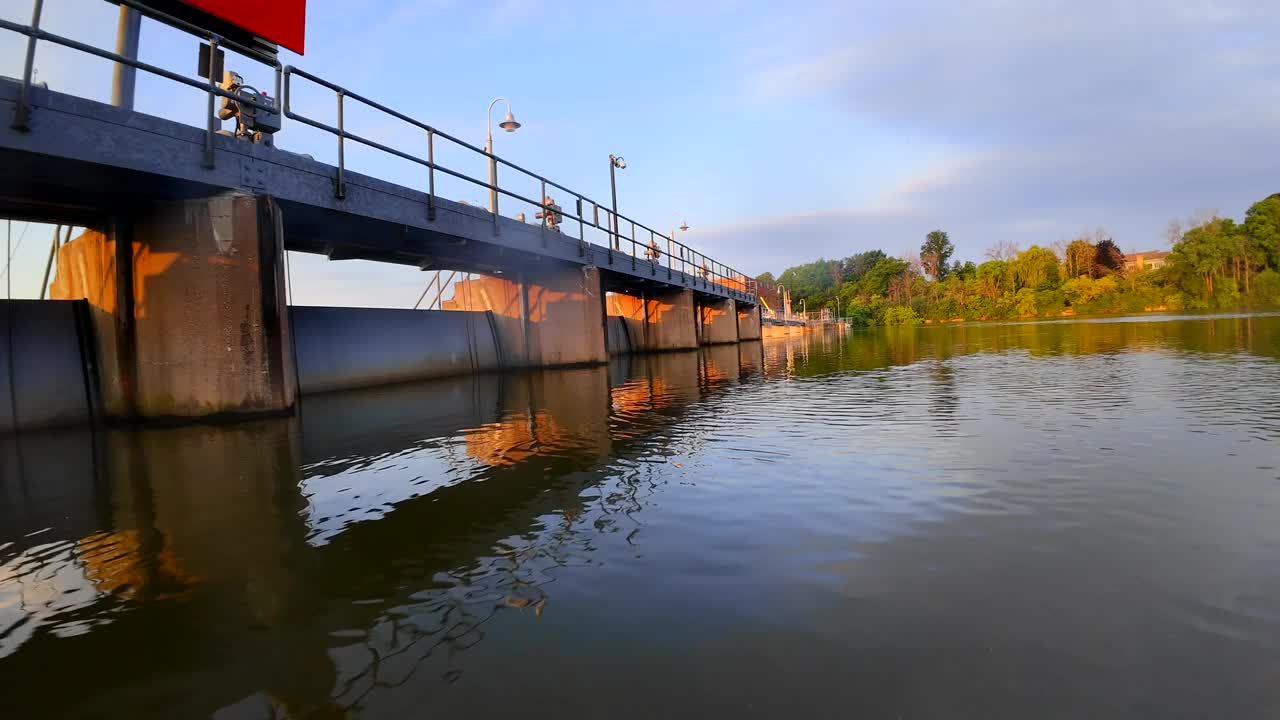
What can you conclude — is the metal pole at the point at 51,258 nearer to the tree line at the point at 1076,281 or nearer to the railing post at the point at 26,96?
the railing post at the point at 26,96

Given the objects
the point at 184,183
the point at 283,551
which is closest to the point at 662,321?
the point at 184,183

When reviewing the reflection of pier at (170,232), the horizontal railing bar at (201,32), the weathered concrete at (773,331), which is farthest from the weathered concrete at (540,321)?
the weathered concrete at (773,331)

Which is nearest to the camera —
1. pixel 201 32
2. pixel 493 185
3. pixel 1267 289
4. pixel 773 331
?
pixel 201 32

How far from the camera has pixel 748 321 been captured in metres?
56.2

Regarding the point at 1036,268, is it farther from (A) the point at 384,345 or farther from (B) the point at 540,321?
(A) the point at 384,345

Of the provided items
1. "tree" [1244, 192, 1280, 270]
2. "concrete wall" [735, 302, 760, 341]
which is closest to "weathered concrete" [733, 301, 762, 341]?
"concrete wall" [735, 302, 760, 341]

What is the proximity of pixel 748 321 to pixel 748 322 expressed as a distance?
0.12 m

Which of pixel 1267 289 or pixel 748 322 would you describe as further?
pixel 1267 289

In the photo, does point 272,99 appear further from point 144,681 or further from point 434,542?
point 144,681

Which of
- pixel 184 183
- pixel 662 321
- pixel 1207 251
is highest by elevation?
pixel 1207 251

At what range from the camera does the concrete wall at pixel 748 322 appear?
5469 centimetres

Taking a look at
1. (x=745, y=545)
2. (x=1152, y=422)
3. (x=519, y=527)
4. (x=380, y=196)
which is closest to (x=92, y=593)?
(x=519, y=527)

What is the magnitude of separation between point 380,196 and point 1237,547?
13.7 metres

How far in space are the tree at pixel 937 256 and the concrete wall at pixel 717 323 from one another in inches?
3840
